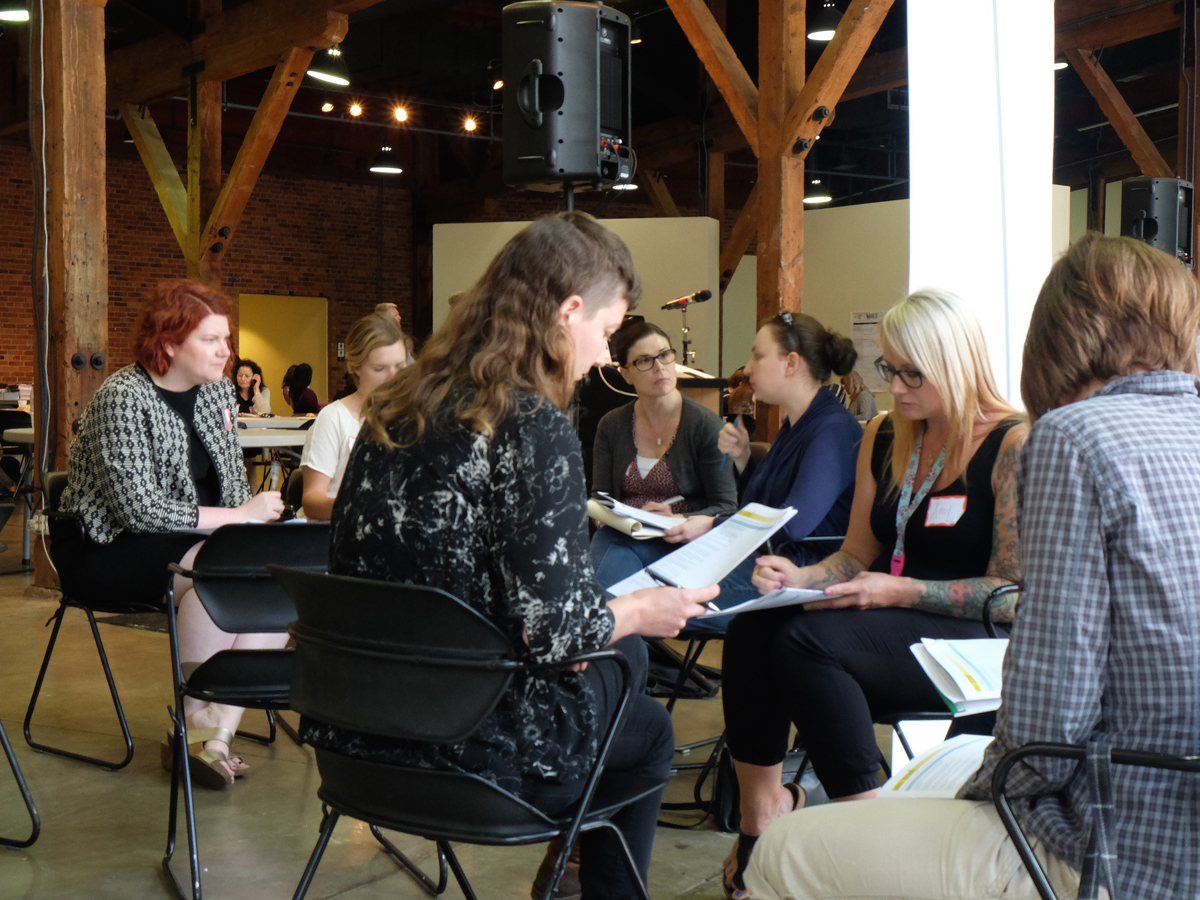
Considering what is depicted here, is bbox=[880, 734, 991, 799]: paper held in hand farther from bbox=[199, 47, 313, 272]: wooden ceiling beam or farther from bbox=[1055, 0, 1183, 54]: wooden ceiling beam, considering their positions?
bbox=[1055, 0, 1183, 54]: wooden ceiling beam

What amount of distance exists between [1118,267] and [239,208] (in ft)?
26.2

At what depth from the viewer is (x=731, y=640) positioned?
7.34 ft

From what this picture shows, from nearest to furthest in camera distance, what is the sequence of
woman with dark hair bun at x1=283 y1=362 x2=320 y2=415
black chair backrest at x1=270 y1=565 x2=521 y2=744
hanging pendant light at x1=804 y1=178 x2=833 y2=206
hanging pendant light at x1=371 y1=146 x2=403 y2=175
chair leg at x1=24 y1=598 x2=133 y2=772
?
black chair backrest at x1=270 y1=565 x2=521 y2=744 → chair leg at x1=24 y1=598 x2=133 y2=772 → woman with dark hair bun at x1=283 y1=362 x2=320 y2=415 → hanging pendant light at x1=371 y1=146 x2=403 y2=175 → hanging pendant light at x1=804 y1=178 x2=833 y2=206

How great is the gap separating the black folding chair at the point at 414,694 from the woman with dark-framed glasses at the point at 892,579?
61 centimetres

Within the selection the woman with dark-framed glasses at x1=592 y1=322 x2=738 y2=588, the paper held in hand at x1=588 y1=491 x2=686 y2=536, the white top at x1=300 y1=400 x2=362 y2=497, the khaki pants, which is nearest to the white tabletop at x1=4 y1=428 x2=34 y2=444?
the white top at x1=300 y1=400 x2=362 y2=497

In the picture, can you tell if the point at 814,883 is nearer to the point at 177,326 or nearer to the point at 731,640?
the point at 731,640

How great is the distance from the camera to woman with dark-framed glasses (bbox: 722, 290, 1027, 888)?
2.01 m

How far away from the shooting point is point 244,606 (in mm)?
2277

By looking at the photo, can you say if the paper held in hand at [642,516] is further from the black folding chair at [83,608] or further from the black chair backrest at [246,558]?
the black folding chair at [83,608]

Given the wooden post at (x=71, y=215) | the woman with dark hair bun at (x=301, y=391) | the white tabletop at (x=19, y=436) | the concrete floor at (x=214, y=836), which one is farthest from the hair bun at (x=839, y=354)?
the woman with dark hair bun at (x=301, y=391)

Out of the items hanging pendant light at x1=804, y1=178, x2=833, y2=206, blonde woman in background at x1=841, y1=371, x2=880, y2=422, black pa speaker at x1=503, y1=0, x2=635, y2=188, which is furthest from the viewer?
hanging pendant light at x1=804, y1=178, x2=833, y2=206

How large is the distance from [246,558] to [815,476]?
52.1 inches

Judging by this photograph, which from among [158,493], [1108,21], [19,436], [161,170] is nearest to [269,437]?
[19,436]

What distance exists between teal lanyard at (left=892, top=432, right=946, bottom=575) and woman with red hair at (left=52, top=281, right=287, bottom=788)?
161 centimetres
